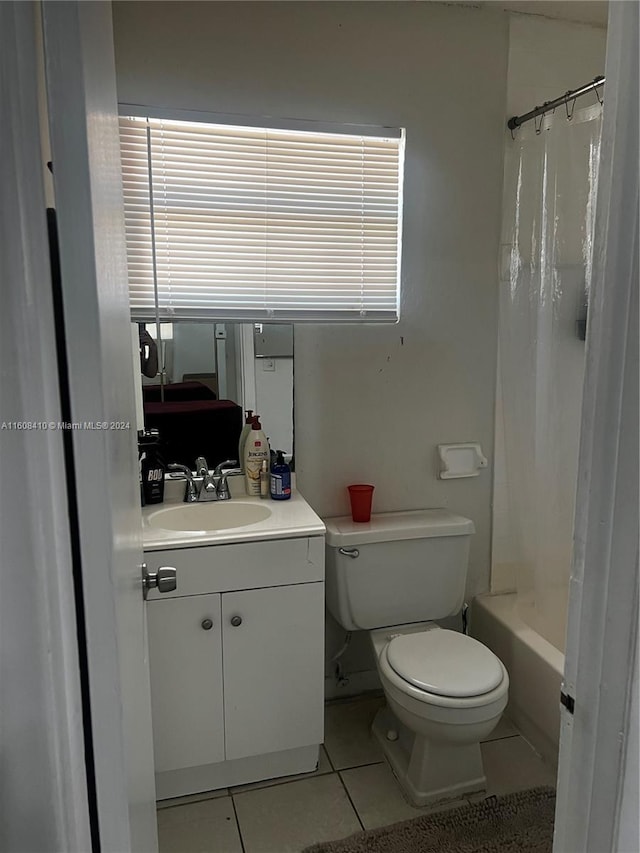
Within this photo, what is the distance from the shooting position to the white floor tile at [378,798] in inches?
68.9

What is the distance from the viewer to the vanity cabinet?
1695 millimetres

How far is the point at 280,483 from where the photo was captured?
6.63 feet

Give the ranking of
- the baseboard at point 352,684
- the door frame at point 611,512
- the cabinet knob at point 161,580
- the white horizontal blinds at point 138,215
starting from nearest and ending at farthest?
the door frame at point 611,512 < the cabinet knob at point 161,580 < the white horizontal blinds at point 138,215 < the baseboard at point 352,684

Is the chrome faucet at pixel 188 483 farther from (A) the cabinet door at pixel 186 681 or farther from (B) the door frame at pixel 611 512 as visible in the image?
(B) the door frame at pixel 611 512

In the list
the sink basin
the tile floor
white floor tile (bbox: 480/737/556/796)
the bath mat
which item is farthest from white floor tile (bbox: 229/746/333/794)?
the sink basin

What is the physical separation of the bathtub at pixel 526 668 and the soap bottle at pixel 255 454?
1.00 metres

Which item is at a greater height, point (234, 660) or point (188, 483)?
point (188, 483)

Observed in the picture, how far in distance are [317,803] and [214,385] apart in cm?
133

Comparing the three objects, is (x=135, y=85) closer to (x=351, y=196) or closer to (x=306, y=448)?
(x=351, y=196)

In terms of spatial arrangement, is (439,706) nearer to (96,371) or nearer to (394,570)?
(394,570)

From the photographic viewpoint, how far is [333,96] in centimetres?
197

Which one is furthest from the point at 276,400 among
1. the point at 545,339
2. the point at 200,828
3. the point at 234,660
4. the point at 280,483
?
the point at 200,828

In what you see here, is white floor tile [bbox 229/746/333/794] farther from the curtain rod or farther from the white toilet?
the curtain rod

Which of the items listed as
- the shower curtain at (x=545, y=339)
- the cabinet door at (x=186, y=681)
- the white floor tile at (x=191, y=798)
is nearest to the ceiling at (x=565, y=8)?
the shower curtain at (x=545, y=339)
